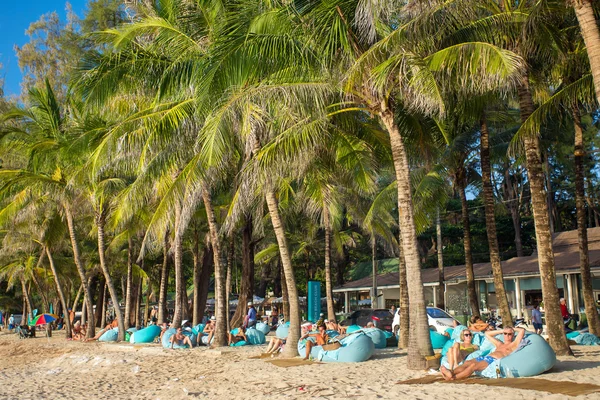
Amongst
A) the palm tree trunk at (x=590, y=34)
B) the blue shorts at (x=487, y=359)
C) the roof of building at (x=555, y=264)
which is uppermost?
the palm tree trunk at (x=590, y=34)

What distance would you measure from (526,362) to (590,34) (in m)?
5.00

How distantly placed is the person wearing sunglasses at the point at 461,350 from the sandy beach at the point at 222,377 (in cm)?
76

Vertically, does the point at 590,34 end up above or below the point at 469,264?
above

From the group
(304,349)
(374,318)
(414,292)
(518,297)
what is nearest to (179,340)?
(304,349)

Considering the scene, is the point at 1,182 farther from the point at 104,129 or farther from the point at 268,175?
the point at 268,175

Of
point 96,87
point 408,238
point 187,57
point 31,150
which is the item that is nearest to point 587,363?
point 408,238

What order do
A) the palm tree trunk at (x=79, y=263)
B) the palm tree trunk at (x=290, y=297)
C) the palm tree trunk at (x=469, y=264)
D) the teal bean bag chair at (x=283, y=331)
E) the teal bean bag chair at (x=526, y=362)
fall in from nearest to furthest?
the teal bean bag chair at (x=526, y=362)
the palm tree trunk at (x=290, y=297)
the palm tree trunk at (x=469, y=264)
the teal bean bag chair at (x=283, y=331)
the palm tree trunk at (x=79, y=263)

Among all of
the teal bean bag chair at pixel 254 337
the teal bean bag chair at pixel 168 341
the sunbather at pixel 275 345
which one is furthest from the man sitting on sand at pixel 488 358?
the teal bean bag chair at pixel 168 341

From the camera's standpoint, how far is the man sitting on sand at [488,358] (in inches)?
353

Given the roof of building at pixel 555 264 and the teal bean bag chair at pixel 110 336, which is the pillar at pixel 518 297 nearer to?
the roof of building at pixel 555 264

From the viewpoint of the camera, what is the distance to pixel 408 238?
10.5 m

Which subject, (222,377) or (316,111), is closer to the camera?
(222,377)

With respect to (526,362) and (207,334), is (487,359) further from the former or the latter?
(207,334)

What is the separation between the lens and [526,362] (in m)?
8.97
